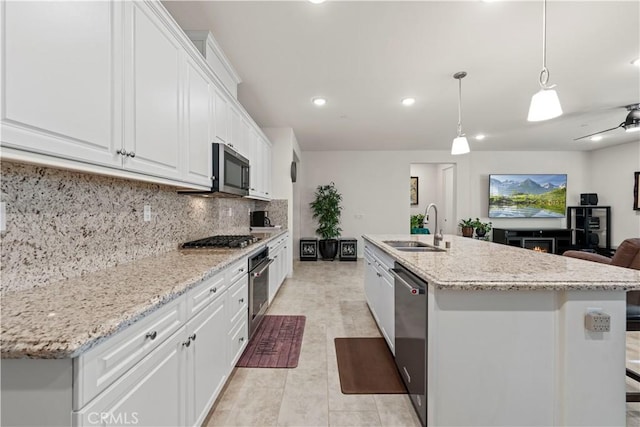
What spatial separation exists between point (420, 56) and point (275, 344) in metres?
3.00

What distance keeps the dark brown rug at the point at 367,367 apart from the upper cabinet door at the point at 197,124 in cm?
180

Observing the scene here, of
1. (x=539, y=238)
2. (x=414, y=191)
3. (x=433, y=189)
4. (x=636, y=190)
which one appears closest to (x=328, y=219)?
(x=414, y=191)

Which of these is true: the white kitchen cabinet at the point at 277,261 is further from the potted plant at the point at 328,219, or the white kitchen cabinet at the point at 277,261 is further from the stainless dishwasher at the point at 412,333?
the potted plant at the point at 328,219

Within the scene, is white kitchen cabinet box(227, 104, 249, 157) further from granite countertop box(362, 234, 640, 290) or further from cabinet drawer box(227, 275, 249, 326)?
granite countertop box(362, 234, 640, 290)

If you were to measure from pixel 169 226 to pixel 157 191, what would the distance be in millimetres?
306

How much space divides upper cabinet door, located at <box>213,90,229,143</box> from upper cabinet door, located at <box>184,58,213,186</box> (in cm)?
12

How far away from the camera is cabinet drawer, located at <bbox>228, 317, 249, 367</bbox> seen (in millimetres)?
1934

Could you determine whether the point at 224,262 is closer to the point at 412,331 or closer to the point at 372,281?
the point at 412,331

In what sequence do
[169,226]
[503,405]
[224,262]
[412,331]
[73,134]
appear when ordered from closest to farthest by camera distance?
[73,134]
[503,405]
[412,331]
[224,262]
[169,226]

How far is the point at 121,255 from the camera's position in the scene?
5.55 ft

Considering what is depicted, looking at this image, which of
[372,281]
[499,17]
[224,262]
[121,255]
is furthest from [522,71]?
[121,255]

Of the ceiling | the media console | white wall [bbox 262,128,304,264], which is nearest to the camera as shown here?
the ceiling

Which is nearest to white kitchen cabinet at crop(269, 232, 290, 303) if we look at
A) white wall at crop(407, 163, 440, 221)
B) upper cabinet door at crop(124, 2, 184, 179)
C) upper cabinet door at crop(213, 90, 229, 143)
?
upper cabinet door at crop(213, 90, 229, 143)

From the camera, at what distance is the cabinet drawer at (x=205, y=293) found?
1354mm
